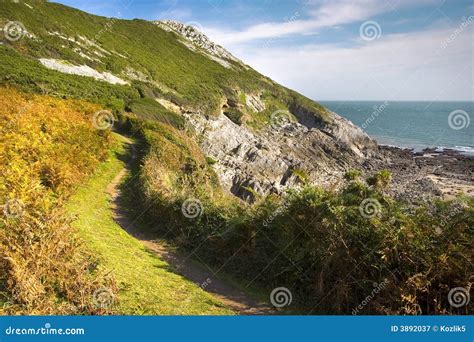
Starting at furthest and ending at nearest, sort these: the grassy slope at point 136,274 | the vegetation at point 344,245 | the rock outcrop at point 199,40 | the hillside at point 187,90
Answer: the rock outcrop at point 199,40 → the hillside at point 187,90 → the grassy slope at point 136,274 → the vegetation at point 344,245

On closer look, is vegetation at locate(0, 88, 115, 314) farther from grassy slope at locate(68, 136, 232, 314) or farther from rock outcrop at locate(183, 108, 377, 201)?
rock outcrop at locate(183, 108, 377, 201)

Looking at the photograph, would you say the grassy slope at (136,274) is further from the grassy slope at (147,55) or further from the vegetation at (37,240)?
the grassy slope at (147,55)

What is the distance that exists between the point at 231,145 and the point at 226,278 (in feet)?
112

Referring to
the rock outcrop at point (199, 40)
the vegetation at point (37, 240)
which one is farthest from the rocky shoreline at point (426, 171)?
the rock outcrop at point (199, 40)

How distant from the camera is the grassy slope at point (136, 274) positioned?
23.8 ft

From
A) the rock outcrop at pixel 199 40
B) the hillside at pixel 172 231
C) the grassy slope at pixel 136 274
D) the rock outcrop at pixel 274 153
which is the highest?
the rock outcrop at pixel 199 40

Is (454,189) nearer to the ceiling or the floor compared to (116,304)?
nearer to the ceiling

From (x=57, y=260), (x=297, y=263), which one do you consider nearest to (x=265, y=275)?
(x=297, y=263)

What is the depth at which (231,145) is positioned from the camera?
143ft

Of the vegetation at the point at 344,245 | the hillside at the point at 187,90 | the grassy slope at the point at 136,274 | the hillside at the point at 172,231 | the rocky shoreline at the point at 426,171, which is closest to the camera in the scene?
the hillside at the point at 172,231

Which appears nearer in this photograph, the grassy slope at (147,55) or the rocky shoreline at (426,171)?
the grassy slope at (147,55)

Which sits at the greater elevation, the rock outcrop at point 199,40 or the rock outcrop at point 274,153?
the rock outcrop at point 199,40

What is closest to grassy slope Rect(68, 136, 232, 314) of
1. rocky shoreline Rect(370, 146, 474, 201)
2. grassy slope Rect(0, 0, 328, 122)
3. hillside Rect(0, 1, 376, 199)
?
hillside Rect(0, 1, 376, 199)

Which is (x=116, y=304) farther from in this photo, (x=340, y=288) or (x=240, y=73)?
(x=240, y=73)
